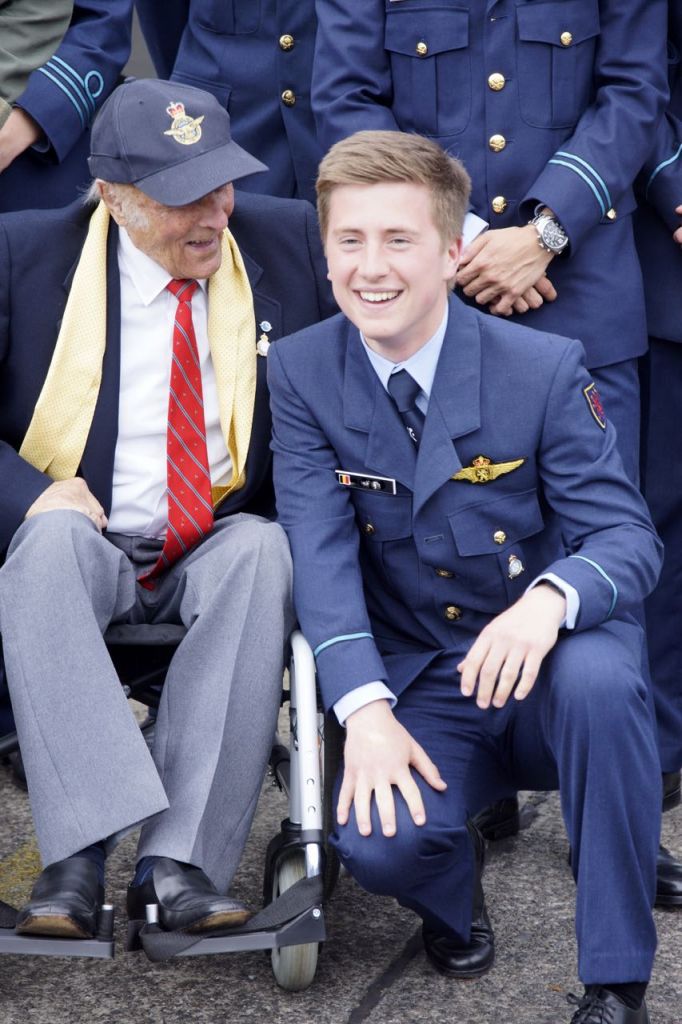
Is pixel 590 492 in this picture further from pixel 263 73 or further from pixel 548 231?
pixel 263 73

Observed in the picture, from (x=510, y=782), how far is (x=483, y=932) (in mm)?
273

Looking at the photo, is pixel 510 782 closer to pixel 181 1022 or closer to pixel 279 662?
pixel 279 662

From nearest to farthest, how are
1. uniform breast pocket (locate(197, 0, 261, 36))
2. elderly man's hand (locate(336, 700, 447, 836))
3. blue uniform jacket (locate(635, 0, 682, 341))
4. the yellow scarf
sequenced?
elderly man's hand (locate(336, 700, 447, 836)), the yellow scarf, blue uniform jacket (locate(635, 0, 682, 341)), uniform breast pocket (locate(197, 0, 261, 36))

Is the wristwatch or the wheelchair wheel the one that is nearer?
the wheelchair wheel

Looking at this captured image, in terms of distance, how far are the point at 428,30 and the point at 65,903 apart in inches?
65.5

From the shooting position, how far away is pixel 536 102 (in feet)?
9.97

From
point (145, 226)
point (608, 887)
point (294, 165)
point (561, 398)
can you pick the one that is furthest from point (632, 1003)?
point (294, 165)

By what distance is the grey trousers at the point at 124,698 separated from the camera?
2.55 m

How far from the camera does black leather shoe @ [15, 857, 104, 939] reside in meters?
2.46

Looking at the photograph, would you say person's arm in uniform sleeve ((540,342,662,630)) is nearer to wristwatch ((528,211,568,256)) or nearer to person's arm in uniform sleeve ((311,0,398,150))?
wristwatch ((528,211,568,256))

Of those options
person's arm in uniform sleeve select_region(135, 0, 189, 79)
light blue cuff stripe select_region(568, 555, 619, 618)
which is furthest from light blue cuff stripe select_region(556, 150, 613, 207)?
person's arm in uniform sleeve select_region(135, 0, 189, 79)

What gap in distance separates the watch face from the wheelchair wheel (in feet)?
3.86

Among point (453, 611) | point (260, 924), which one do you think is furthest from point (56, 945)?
point (453, 611)

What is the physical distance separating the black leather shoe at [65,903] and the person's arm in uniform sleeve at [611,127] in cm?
141
